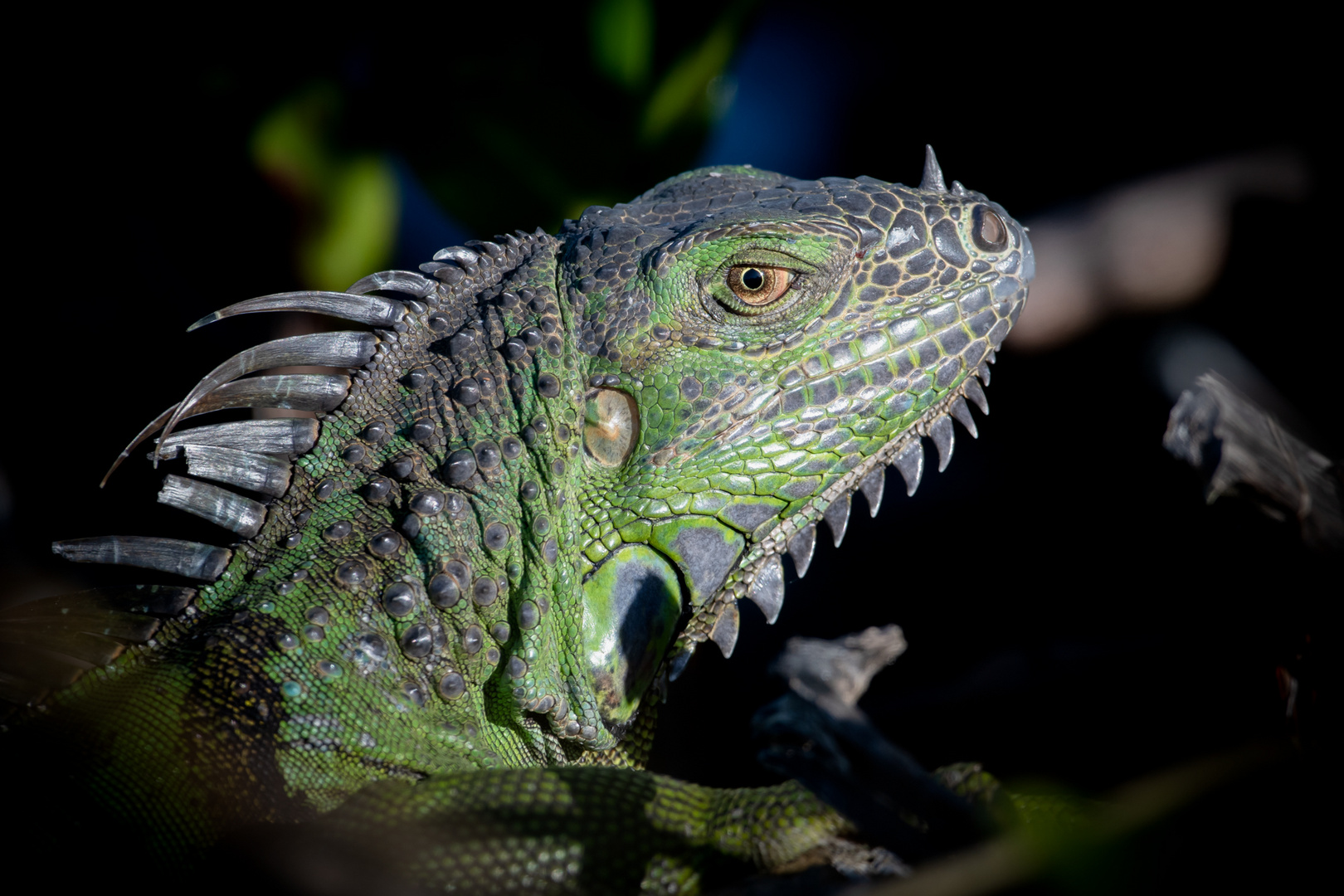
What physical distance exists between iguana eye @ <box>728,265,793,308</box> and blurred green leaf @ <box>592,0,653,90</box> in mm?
2604

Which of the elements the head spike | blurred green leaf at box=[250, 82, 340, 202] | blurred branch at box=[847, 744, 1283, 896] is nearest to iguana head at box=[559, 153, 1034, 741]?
the head spike

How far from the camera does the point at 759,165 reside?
461 cm

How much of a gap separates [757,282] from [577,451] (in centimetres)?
61

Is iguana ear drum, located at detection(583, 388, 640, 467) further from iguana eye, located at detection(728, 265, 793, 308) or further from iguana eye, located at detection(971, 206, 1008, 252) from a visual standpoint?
iguana eye, located at detection(971, 206, 1008, 252)

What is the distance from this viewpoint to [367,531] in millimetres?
2006

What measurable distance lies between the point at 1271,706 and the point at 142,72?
17.3ft

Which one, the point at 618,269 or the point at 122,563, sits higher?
the point at 618,269

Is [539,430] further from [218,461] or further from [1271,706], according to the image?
[1271,706]

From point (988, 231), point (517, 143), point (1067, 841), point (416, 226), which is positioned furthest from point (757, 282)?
point (416, 226)

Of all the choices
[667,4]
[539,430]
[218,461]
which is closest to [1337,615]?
[539,430]

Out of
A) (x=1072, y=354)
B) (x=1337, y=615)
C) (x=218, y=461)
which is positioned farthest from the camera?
(x=1072, y=354)

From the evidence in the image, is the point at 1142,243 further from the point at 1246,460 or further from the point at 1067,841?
the point at 1067,841

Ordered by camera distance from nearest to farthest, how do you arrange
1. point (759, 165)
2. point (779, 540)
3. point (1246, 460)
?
point (1246, 460)
point (779, 540)
point (759, 165)

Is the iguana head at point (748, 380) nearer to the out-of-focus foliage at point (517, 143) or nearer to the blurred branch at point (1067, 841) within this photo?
the blurred branch at point (1067, 841)
